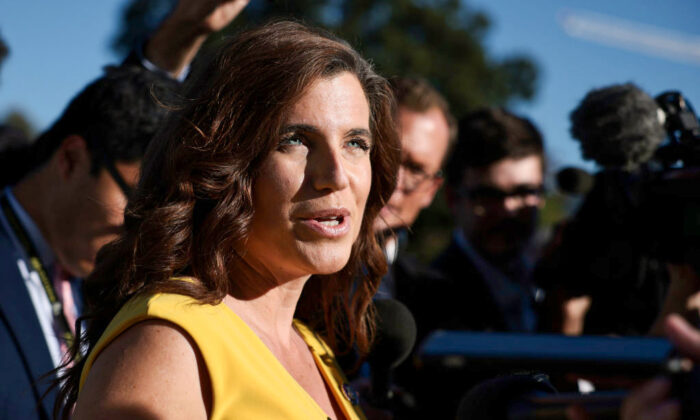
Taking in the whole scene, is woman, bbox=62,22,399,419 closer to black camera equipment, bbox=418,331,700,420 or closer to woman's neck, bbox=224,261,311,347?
woman's neck, bbox=224,261,311,347

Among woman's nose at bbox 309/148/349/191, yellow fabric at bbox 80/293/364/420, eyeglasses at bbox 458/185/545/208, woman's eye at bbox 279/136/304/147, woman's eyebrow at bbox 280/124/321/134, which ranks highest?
woman's eyebrow at bbox 280/124/321/134

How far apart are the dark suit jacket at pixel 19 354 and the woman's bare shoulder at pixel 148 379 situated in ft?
3.03

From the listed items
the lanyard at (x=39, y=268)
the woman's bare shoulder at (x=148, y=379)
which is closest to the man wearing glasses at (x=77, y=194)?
the lanyard at (x=39, y=268)

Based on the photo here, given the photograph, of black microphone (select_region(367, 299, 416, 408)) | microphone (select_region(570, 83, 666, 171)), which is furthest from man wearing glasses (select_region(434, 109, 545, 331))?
microphone (select_region(570, 83, 666, 171))

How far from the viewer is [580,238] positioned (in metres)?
2.61

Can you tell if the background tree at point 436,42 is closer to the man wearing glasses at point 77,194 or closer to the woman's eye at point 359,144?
the man wearing glasses at point 77,194

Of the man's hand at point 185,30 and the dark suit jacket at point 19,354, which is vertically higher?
the man's hand at point 185,30

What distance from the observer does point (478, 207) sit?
4438 millimetres

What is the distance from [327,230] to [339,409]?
0.63 m

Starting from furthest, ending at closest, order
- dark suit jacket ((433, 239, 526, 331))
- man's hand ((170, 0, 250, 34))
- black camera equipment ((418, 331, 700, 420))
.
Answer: dark suit jacket ((433, 239, 526, 331))
man's hand ((170, 0, 250, 34))
black camera equipment ((418, 331, 700, 420))

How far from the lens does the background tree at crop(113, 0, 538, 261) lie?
92.4ft

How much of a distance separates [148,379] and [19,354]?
1233mm

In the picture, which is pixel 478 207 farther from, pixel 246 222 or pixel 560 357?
pixel 560 357

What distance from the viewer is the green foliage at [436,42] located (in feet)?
92.7
